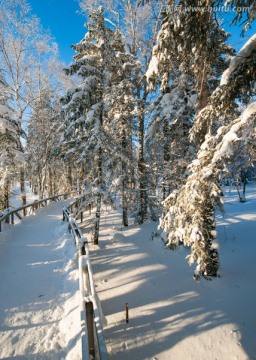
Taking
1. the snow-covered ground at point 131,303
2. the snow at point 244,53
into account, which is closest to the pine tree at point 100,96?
the snow-covered ground at point 131,303

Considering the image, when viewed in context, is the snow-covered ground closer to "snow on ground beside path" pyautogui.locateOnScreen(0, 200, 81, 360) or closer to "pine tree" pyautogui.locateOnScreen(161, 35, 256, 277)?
"snow on ground beside path" pyautogui.locateOnScreen(0, 200, 81, 360)

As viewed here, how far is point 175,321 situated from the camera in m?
5.89

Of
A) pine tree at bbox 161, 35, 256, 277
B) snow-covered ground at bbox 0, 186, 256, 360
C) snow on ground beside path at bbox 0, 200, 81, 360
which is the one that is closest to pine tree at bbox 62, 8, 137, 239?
snow-covered ground at bbox 0, 186, 256, 360

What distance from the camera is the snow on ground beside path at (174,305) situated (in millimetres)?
5129

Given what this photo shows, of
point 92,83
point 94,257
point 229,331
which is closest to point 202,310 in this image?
point 229,331

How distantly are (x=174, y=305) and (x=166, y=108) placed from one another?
9.69 meters

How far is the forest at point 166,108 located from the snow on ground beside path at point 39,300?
3.24m

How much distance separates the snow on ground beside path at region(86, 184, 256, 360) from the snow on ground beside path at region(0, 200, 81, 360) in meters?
1.24

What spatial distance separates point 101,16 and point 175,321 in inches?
558

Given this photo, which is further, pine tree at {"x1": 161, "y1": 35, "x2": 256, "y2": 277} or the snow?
the snow

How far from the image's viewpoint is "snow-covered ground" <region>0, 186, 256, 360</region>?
4891mm

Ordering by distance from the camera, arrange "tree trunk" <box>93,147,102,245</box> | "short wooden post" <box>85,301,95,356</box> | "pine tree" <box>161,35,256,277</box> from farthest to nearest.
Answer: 1. "tree trunk" <box>93,147,102,245</box>
2. "pine tree" <box>161,35,256,277</box>
3. "short wooden post" <box>85,301,95,356</box>

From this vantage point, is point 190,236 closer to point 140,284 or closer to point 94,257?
point 140,284

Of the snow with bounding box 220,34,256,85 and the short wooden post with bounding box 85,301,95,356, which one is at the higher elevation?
the snow with bounding box 220,34,256,85
